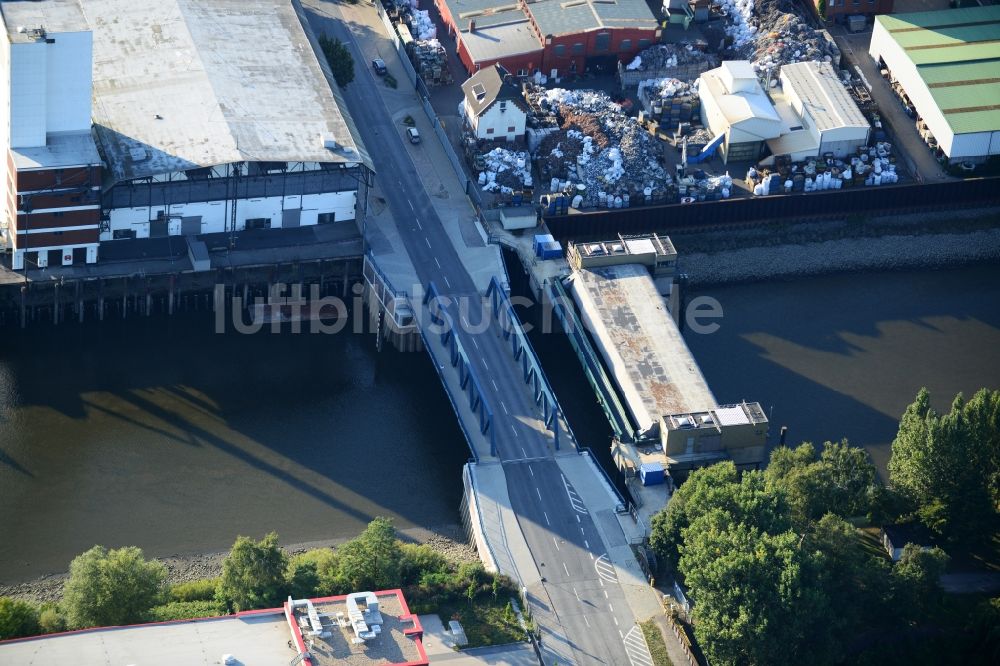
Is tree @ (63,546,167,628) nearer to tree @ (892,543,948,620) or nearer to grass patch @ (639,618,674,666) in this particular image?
grass patch @ (639,618,674,666)

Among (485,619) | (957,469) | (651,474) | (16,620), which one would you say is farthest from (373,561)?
(957,469)

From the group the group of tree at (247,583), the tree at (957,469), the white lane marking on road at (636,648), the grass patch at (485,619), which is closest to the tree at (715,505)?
the white lane marking on road at (636,648)

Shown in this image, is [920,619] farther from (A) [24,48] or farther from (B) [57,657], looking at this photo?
(A) [24,48]

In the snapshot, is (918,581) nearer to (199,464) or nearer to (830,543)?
(830,543)

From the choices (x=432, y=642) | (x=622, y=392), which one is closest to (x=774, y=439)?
(x=622, y=392)

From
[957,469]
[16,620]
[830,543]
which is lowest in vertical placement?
[16,620]

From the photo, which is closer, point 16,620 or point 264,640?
point 264,640
